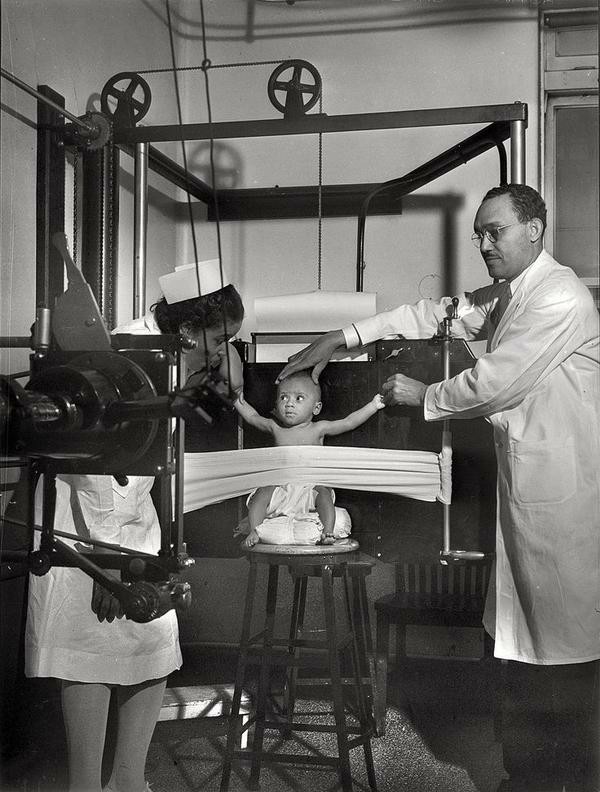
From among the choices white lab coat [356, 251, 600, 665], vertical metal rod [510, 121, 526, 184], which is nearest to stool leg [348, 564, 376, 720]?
white lab coat [356, 251, 600, 665]

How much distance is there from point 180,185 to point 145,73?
9.5 inches

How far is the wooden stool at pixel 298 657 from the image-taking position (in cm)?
144

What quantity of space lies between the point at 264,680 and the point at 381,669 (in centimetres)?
35

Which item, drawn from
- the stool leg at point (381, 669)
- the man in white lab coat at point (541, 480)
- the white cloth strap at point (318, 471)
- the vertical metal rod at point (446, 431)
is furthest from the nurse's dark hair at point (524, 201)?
the stool leg at point (381, 669)

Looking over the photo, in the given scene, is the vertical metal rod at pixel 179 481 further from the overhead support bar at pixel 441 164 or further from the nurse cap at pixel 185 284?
the overhead support bar at pixel 441 164

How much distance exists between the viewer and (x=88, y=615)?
4.52 feet

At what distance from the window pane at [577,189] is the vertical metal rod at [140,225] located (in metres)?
0.86

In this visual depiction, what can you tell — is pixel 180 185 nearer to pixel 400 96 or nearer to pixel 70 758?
pixel 400 96

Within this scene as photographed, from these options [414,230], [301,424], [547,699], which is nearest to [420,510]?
[301,424]

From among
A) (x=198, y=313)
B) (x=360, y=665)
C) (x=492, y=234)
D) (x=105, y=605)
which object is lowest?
(x=360, y=665)

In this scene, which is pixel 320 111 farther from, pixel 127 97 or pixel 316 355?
pixel 316 355

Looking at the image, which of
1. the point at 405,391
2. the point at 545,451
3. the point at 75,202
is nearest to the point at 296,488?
the point at 405,391

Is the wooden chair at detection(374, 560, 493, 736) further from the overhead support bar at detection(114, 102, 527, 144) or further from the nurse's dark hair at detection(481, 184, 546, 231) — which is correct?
the overhead support bar at detection(114, 102, 527, 144)

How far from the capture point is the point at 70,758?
1307mm
